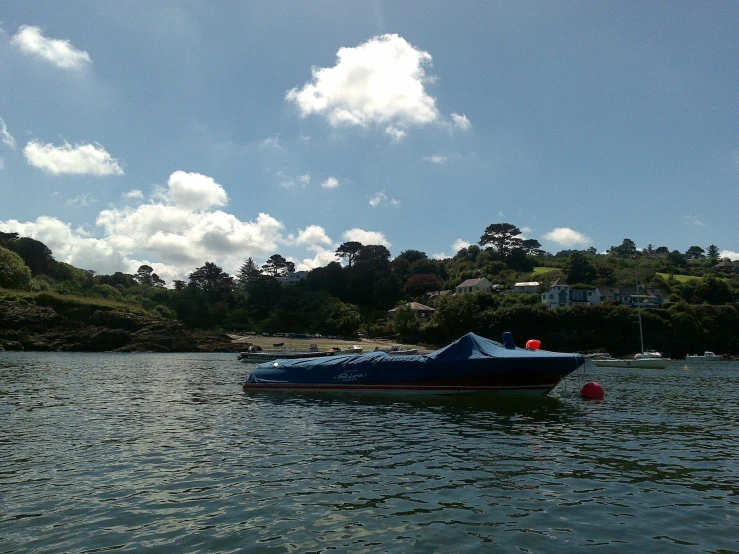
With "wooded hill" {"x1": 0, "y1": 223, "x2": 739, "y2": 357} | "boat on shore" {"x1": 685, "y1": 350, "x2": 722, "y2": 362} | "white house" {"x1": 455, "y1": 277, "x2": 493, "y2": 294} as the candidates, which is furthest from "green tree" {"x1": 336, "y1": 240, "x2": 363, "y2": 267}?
"boat on shore" {"x1": 685, "y1": 350, "x2": 722, "y2": 362}

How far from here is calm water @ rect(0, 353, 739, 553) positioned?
27.0ft

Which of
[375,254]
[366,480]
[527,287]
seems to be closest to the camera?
[366,480]

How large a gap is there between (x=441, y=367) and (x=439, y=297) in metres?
87.1

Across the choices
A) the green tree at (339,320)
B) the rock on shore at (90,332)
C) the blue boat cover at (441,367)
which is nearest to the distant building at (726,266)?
the green tree at (339,320)

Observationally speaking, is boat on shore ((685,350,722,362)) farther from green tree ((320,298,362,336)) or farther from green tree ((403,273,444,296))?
green tree ((403,273,444,296))

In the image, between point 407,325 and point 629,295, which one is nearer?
point 407,325

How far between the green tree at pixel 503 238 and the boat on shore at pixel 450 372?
133 m

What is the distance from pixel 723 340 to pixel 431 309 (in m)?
57.6

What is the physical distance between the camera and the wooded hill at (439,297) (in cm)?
10038

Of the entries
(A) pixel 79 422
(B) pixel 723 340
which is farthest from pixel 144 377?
(B) pixel 723 340

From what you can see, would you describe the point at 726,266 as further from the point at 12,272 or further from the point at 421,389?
the point at 12,272

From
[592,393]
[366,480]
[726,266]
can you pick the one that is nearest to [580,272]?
[726,266]

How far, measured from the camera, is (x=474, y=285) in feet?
427

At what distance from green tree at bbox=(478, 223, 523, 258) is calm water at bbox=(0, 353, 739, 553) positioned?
13755 cm
